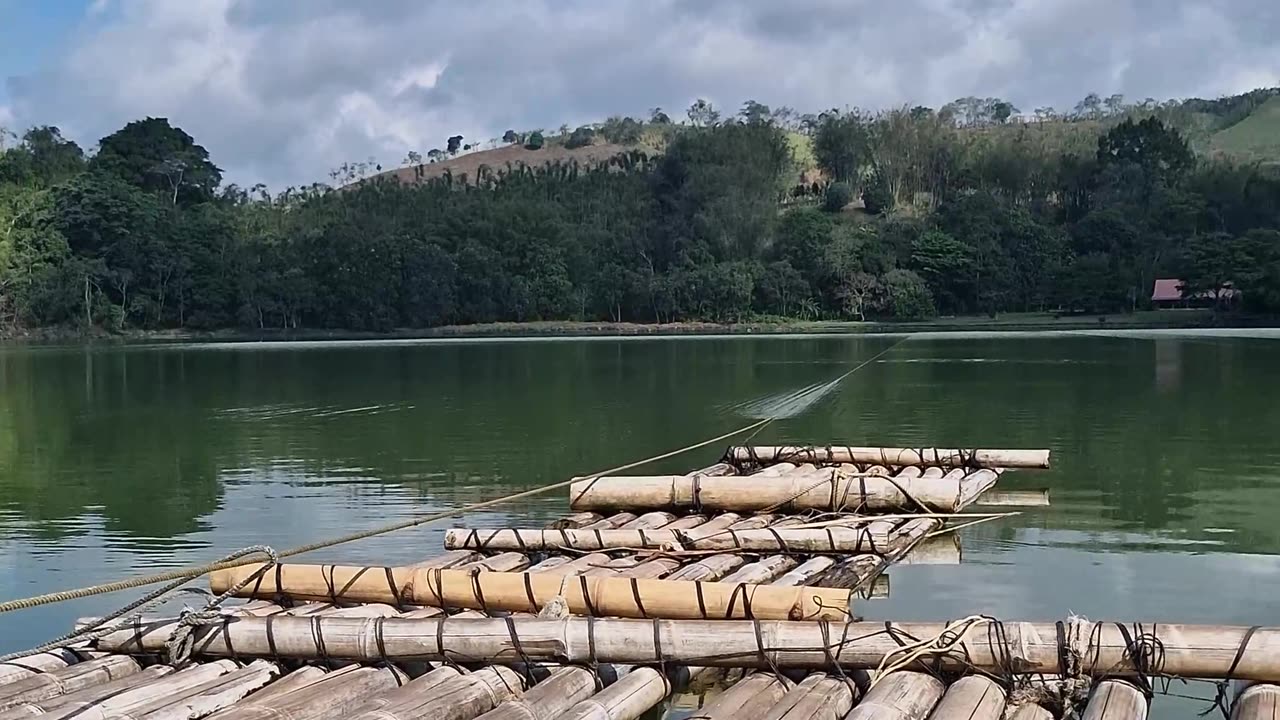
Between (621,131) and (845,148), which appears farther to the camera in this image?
(621,131)

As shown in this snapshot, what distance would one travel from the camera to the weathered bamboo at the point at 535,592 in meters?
6.73

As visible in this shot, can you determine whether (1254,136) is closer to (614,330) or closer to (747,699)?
(614,330)

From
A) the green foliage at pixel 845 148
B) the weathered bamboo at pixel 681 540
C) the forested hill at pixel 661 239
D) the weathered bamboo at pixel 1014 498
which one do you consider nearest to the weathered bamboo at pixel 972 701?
the weathered bamboo at pixel 681 540

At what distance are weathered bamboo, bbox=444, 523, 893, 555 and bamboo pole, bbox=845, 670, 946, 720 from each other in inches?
136

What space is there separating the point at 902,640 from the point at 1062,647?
2.32 ft

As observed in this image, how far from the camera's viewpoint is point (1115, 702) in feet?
17.6

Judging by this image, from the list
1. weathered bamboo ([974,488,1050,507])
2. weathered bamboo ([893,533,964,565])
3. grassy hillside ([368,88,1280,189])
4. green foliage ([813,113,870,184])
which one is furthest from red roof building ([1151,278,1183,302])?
weathered bamboo ([893,533,964,565])

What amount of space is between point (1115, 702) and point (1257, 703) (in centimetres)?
56

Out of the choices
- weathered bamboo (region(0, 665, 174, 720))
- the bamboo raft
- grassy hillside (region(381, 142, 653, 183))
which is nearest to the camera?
weathered bamboo (region(0, 665, 174, 720))

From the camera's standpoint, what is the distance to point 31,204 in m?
80.8

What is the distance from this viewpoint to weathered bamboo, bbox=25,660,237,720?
5.17 m

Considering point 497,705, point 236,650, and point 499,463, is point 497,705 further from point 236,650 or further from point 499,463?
point 499,463

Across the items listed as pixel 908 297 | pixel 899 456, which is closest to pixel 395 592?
pixel 899 456

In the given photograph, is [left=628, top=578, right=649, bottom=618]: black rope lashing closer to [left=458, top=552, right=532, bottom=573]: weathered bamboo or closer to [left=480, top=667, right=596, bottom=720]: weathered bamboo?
[left=480, top=667, right=596, bottom=720]: weathered bamboo
